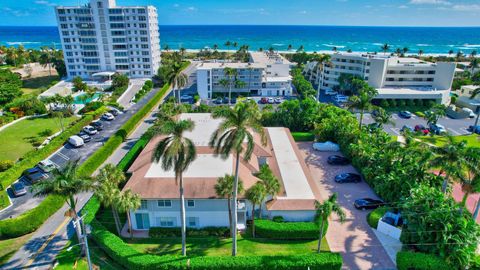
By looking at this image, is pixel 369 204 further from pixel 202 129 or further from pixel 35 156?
pixel 35 156

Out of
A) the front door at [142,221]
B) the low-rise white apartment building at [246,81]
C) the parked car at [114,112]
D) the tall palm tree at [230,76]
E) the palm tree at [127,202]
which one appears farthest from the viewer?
the low-rise white apartment building at [246,81]

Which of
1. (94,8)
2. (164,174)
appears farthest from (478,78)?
(94,8)

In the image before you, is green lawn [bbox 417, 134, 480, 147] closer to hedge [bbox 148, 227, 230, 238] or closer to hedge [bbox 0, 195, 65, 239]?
hedge [bbox 148, 227, 230, 238]

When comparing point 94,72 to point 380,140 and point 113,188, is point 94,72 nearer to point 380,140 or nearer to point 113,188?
point 113,188

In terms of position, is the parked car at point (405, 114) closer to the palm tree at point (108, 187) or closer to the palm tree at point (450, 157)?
the palm tree at point (450, 157)

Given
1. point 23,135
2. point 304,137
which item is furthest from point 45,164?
point 304,137

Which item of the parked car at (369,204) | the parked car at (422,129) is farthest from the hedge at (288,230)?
the parked car at (422,129)

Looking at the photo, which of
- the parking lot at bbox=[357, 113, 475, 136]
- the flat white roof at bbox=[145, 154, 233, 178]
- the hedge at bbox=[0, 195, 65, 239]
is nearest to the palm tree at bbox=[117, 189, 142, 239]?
the flat white roof at bbox=[145, 154, 233, 178]
